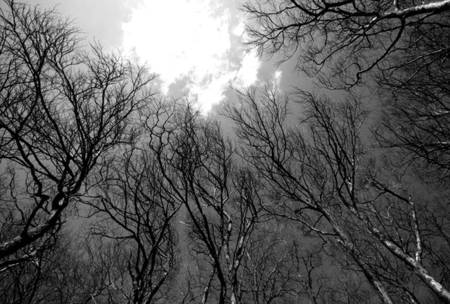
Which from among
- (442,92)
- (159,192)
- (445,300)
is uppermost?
(442,92)

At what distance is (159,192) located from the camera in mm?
5586

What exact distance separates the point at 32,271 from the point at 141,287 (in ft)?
24.4

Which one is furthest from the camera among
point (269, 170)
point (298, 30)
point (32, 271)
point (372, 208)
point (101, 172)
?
point (32, 271)

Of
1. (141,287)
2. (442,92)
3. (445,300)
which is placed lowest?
(445,300)

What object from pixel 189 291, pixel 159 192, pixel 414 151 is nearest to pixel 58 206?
pixel 159 192

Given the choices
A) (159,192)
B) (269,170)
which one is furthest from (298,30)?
(159,192)

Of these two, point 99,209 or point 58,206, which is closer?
point 58,206

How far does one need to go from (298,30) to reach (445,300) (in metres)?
5.06

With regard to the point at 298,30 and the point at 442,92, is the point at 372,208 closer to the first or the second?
the point at 442,92

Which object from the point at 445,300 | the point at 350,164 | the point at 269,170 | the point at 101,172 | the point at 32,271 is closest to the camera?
the point at 445,300

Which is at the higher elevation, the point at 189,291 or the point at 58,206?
the point at 58,206

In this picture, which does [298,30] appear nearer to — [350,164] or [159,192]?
[350,164]

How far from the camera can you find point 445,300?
3.50 m

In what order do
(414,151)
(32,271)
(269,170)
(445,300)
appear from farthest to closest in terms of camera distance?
(32,271), (269,170), (414,151), (445,300)
